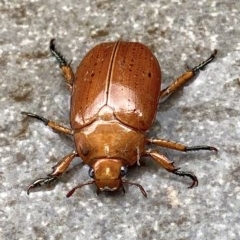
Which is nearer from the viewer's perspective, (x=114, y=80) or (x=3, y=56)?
(x=114, y=80)

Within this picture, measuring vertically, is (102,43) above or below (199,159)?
above

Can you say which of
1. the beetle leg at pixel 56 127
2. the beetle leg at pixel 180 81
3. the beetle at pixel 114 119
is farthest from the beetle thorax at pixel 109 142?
the beetle leg at pixel 180 81

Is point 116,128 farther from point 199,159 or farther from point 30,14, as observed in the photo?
point 30,14

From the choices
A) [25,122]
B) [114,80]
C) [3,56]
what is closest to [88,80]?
[114,80]

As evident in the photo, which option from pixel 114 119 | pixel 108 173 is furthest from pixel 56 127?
pixel 108 173

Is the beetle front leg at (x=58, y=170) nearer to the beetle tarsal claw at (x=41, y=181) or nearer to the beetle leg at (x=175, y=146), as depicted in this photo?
the beetle tarsal claw at (x=41, y=181)

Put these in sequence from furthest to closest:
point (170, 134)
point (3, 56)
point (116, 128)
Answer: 1. point (3, 56)
2. point (170, 134)
3. point (116, 128)

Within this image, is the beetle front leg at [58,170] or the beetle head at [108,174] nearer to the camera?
the beetle head at [108,174]
